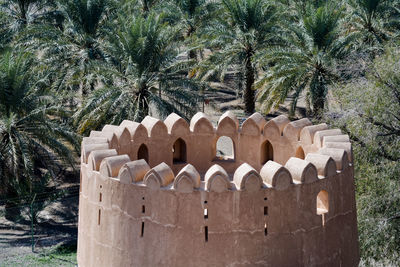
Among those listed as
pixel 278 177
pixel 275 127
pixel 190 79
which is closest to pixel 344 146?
pixel 278 177

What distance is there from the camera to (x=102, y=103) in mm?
18328

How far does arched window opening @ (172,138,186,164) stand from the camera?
13477 millimetres

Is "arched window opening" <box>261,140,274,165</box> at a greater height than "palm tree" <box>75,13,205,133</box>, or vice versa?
"palm tree" <box>75,13,205,133</box>

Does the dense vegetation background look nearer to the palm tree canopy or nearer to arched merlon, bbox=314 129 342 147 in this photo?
the palm tree canopy

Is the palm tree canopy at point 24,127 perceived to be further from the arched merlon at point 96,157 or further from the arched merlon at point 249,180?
the arched merlon at point 249,180

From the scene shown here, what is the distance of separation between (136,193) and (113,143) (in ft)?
7.51

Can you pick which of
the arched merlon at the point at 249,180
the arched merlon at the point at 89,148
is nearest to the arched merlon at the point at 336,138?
the arched merlon at the point at 249,180

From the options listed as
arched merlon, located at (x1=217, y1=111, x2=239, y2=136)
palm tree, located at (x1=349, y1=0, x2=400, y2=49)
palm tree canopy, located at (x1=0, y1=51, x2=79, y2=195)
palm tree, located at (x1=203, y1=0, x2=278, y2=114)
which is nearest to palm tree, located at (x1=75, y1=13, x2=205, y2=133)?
palm tree canopy, located at (x1=0, y1=51, x2=79, y2=195)

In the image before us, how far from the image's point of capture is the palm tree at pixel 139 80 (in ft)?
59.1

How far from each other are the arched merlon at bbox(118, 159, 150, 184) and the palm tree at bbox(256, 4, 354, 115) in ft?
35.1

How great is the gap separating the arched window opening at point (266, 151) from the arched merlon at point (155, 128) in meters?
2.05

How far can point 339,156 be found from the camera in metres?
10.1

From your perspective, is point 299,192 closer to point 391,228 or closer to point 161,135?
point 161,135

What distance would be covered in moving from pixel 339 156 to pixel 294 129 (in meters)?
2.19
